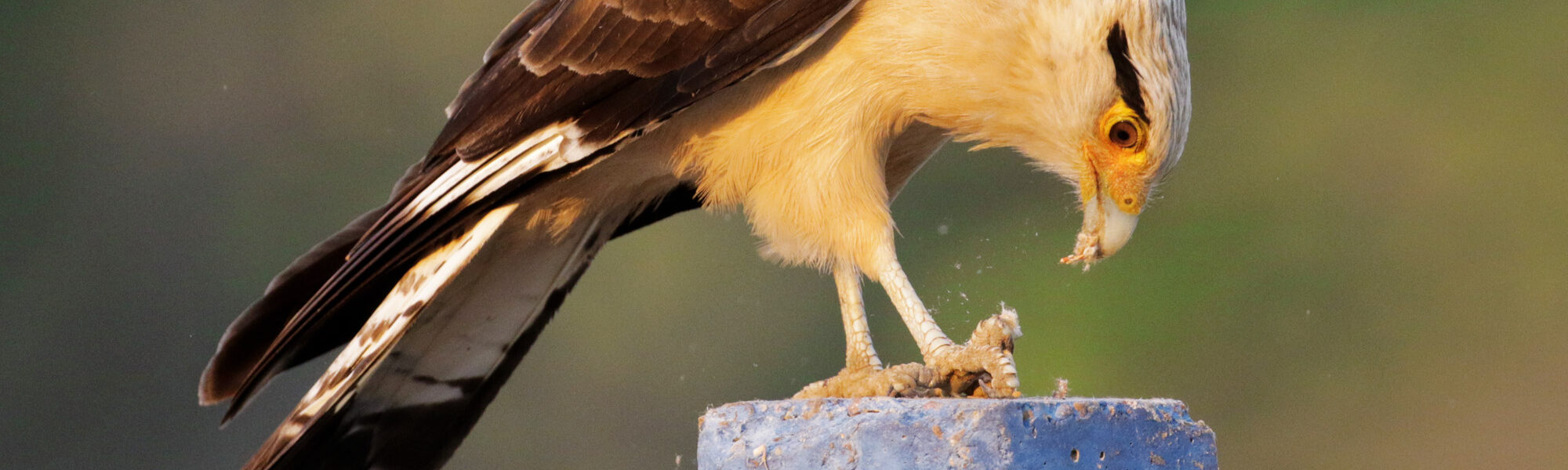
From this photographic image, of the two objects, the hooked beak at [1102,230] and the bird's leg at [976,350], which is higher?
the hooked beak at [1102,230]

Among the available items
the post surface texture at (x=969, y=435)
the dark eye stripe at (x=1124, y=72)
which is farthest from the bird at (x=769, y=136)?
the post surface texture at (x=969, y=435)

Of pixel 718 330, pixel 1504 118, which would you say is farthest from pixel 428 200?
pixel 1504 118

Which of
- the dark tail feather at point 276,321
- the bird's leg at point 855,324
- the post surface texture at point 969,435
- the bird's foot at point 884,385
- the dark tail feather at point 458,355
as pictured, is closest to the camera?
the post surface texture at point 969,435

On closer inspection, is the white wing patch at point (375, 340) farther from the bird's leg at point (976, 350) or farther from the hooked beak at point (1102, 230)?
the hooked beak at point (1102, 230)

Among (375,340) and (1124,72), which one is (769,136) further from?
(375,340)

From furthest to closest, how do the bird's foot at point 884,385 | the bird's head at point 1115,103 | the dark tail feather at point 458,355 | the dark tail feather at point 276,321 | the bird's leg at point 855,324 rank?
1. the dark tail feather at point 458,355
2. the dark tail feather at point 276,321
3. the bird's leg at point 855,324
4. the bird's head at point 1115,103
5. the bird's foot at point 884,385

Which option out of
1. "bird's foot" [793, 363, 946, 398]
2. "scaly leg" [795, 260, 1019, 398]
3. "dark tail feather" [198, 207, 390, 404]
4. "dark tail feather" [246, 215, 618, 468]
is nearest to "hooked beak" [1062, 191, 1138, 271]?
"scaly leg" [795, 260, 1019, 398]

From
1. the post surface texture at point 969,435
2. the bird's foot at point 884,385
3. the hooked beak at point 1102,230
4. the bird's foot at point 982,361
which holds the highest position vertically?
the hooked beak at point 1102,230
